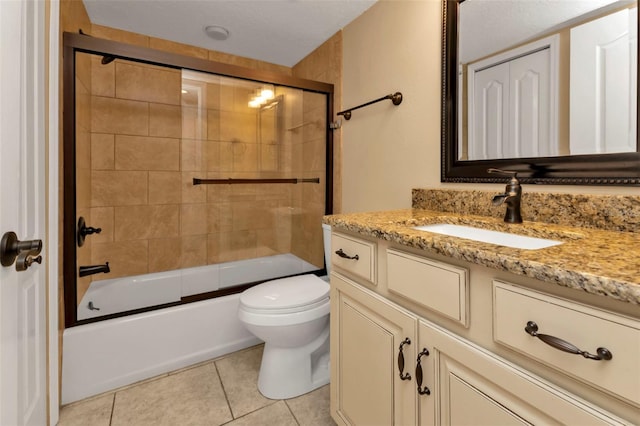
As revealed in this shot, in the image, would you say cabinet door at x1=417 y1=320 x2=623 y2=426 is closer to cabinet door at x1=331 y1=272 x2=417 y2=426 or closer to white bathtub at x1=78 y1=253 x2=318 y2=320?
cabinet door at x1=331 y1=272 x2=417 y2=426

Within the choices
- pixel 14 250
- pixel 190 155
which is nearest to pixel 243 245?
pixel 190 155

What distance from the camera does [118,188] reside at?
2248 mm

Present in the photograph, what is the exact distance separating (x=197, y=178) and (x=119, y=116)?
69 cm

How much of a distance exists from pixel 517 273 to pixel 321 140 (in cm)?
196

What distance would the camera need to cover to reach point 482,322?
26.6 inches

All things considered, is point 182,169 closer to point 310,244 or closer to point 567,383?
point 310,244

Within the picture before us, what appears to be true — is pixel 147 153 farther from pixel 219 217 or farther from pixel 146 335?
pixel 146 335

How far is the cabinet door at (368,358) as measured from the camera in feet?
2.86

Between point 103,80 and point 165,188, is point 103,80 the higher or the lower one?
the higher one

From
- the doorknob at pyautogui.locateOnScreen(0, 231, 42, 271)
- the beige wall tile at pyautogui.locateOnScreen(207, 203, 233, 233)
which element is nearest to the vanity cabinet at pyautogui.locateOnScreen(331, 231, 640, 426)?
the doorknob at pyautogui.locateOnScreen(0, 231, 42, 271)

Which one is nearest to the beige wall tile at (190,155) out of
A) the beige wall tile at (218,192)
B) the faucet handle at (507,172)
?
the beige wall tile at (218,192)

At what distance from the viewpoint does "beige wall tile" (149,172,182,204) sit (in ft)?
7.75

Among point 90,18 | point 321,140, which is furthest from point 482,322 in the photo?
point 90,18

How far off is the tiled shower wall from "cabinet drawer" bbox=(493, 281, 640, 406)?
1807 millimetres
